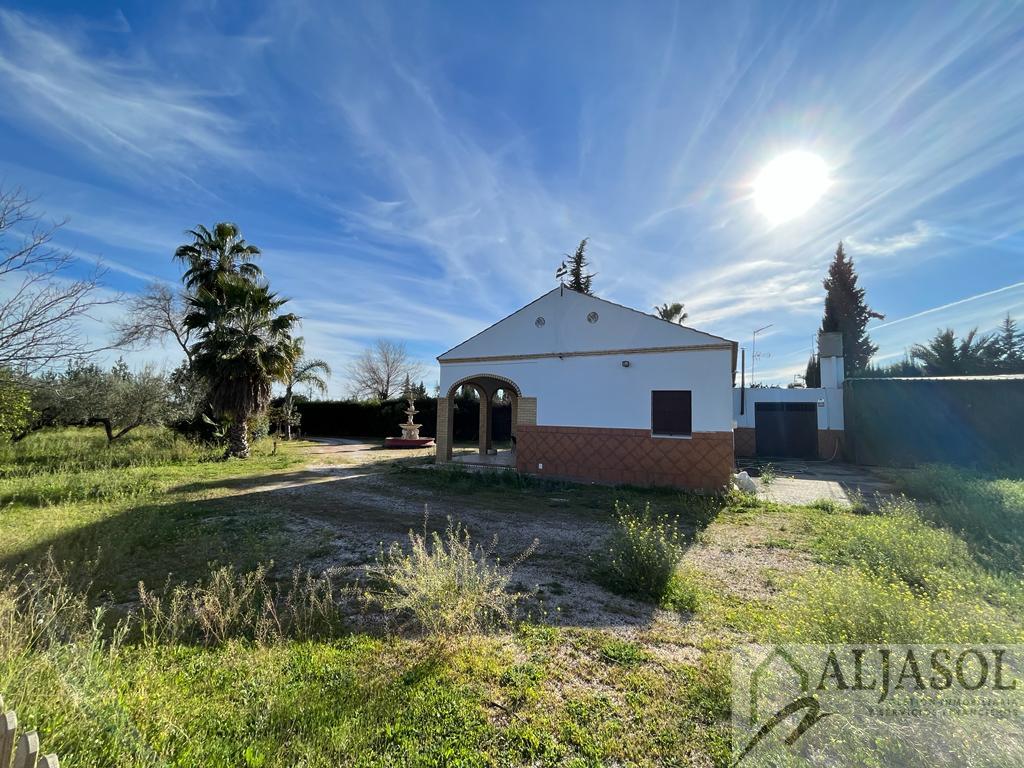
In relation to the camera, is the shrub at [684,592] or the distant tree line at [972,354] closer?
the shrub at [684,592]

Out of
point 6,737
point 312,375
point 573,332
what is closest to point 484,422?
point 573,332

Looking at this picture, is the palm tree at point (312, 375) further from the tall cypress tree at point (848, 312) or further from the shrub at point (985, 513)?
the tall cypress tree at point (848, 312)

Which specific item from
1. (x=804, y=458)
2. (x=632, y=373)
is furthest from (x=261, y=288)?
(x=804, y=458)

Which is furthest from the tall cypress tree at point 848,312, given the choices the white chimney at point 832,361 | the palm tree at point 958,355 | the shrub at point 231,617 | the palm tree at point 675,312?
the shrub at point 231,617

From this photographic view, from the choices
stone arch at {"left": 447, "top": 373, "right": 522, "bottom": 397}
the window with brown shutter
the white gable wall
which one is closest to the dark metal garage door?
the window with brown shutter

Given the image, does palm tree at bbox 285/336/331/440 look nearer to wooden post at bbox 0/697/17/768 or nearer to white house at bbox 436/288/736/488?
white house at bbox 436/288/736/488

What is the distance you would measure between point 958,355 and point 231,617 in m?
37.5

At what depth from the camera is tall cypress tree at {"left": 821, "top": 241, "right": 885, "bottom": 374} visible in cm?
3297

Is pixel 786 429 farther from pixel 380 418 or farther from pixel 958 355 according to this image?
pixel 380 418

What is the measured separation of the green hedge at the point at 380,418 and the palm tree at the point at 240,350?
12233 mm

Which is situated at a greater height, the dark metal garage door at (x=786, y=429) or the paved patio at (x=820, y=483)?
the dark metal garage door at (x=786, y=429)

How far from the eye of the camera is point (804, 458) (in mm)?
17750

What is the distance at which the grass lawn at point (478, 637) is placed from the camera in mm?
2268

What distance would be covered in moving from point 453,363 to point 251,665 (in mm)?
11219
